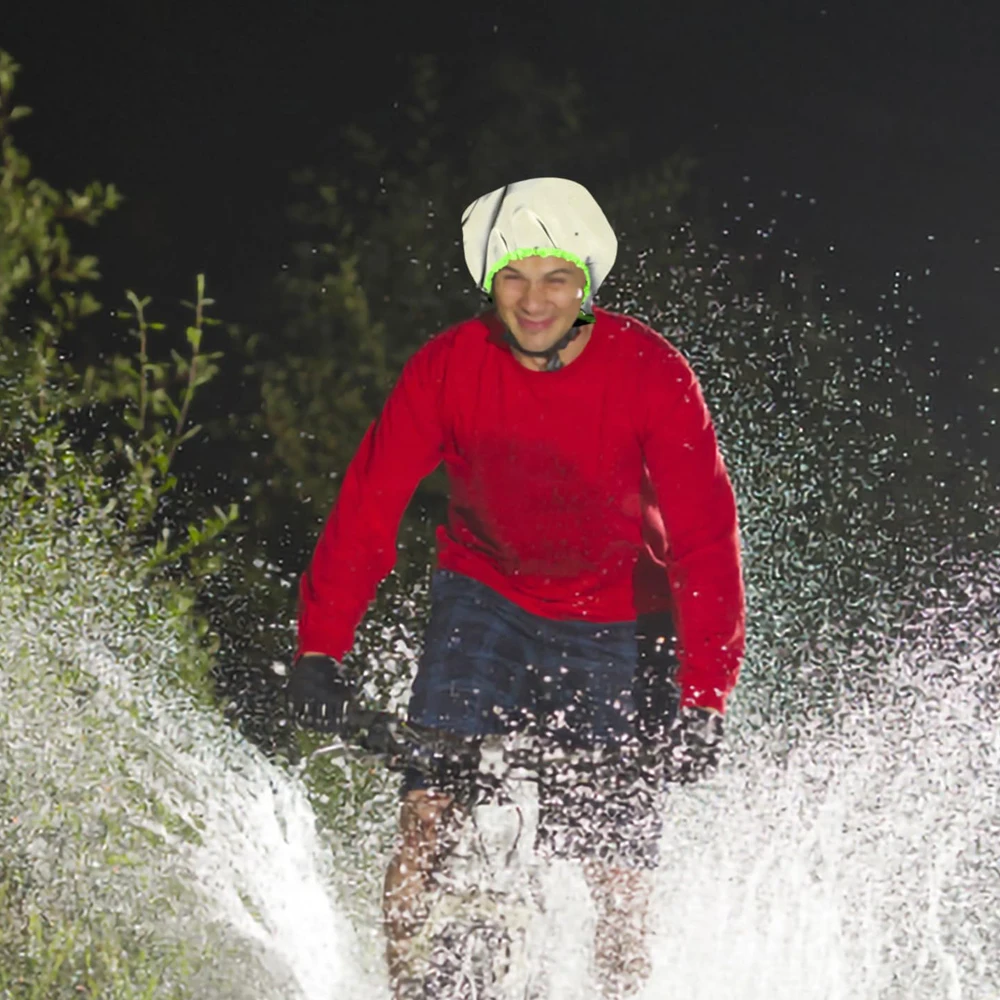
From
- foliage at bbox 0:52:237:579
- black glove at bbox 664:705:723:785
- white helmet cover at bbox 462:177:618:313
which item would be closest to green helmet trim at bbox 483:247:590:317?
white helmet cover at bbox 462:177:618:313

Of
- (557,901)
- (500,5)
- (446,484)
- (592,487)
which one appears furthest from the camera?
(446,484)

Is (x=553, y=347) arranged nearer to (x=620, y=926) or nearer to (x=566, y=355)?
(x=566, y=355)

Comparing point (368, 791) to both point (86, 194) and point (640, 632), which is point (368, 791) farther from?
point (86, 194)

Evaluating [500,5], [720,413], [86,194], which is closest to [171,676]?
[86,194]

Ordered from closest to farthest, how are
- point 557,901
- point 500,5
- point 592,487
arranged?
point 592,487 → point 557,901 → point 500,5

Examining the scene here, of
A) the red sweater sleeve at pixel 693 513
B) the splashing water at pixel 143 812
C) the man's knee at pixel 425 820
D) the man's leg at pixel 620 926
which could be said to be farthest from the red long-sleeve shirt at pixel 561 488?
the splashing water at pixel 143 812

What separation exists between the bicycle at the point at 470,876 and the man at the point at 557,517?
4.3 inches

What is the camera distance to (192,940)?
2.47 m

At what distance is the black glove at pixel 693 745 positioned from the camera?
198cm

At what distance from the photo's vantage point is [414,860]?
79.4 inches

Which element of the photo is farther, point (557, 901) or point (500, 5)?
point (500, 5)

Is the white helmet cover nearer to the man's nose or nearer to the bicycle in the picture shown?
the man's nose

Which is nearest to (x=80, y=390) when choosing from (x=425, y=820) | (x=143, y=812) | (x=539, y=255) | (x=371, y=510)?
(x=143, y=812)

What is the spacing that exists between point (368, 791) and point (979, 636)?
0.98 meters
